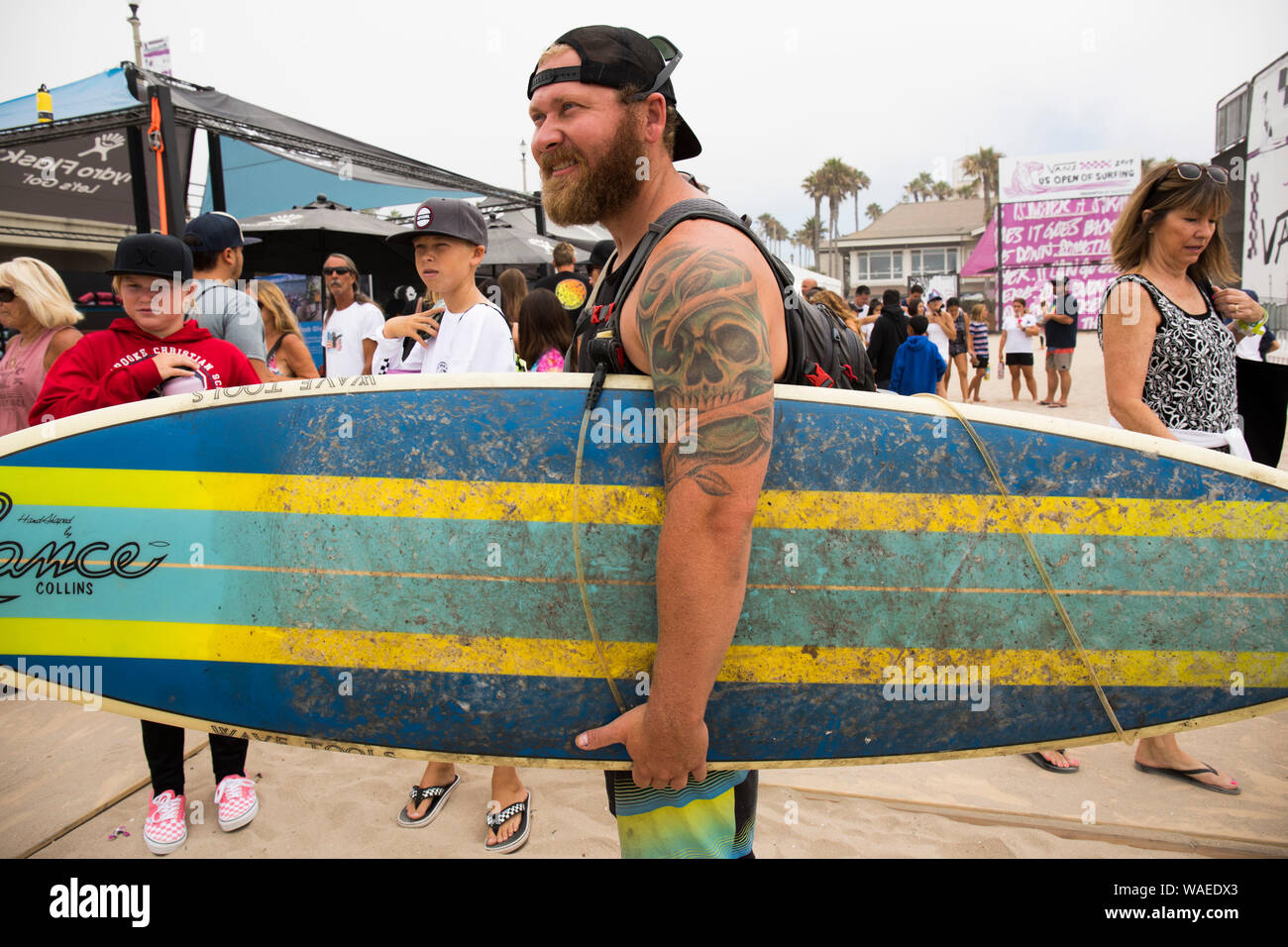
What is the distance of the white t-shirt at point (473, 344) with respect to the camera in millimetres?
2605

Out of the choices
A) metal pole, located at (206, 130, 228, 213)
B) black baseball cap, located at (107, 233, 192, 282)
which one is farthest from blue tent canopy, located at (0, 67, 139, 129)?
black baseball cap, located at (107, 233, 192, 282)

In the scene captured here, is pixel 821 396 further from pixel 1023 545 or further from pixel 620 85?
pixel 620 85

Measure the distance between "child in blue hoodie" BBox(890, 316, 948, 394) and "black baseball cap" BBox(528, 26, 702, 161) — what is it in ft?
21.7

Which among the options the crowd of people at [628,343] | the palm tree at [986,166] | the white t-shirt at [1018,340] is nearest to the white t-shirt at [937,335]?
the white t-shirt at [1018,340]

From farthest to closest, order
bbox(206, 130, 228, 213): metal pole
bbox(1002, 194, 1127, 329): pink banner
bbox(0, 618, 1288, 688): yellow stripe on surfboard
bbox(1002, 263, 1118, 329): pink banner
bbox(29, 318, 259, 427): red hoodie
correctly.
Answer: bbox(1002, 263, 1118, 329): pink banner → bbox(1002, 194, 1127, 329): pink banner → bbox(206, 130, 228, 213): metal pole → bbox(29, 318, 259, 427): red hoodie → bbox(0, 618, 1288, 688): yellow stripe on surfboard

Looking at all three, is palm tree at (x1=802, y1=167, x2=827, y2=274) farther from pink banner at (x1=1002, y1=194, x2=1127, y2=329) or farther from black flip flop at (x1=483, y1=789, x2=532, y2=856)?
black flip flop at (x1=483, y1=789, x2=532, y2=856)

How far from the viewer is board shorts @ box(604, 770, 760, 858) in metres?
1.34

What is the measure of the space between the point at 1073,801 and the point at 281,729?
2.72m

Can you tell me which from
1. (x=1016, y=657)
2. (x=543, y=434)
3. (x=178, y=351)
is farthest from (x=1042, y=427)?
(x=178, y=351)

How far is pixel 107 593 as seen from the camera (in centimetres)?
153

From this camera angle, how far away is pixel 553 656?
1.40 metres

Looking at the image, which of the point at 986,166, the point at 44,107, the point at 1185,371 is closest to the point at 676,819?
the point at 1185,371

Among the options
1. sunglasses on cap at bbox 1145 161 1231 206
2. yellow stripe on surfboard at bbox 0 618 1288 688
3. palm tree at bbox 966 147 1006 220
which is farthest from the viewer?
palm tree at bbox 966 147 1006 220

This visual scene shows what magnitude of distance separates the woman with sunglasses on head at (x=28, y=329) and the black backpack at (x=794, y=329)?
3.08 meters
